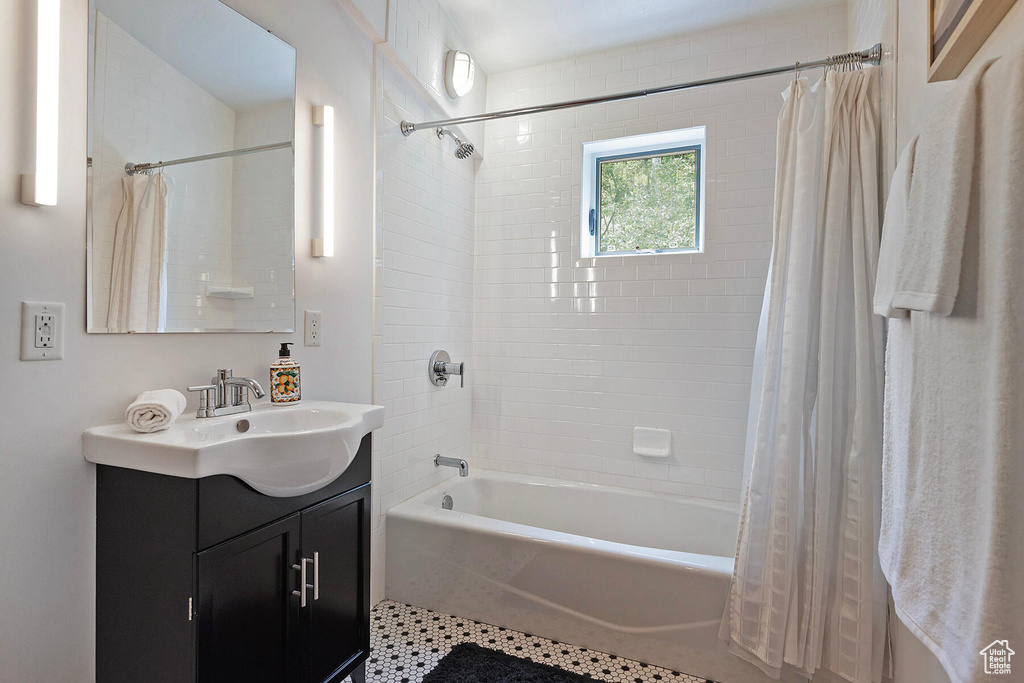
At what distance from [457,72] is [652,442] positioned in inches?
82.6

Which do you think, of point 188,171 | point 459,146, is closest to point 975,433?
point 188,171

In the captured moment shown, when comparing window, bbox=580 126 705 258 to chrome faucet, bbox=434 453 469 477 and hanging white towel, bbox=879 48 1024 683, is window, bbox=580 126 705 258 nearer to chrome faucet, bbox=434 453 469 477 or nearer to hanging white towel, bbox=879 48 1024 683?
chrome faucet, bbox=434 453 469 477

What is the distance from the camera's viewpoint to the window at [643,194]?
8.63ft

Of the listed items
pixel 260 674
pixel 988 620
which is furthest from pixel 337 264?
pixel 988 620

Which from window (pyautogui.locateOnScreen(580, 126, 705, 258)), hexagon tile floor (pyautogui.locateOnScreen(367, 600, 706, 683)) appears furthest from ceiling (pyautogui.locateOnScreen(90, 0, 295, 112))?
hexagon tile floor (pyautogui.locateOnScreen(367, 600, 706, 683))

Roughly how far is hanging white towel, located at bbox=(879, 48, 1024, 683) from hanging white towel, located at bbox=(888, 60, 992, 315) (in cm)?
1

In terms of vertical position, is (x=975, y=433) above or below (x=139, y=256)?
below

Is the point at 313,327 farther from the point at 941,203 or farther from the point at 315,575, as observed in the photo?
the point at 941,203

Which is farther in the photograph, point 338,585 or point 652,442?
point 652,442

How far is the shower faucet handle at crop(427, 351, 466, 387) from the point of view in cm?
250

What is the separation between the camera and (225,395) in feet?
4.58

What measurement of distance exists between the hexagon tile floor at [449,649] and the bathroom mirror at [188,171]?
123 cm

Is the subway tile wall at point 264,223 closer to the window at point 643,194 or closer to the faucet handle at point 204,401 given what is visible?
the faucet handle at point 204,401

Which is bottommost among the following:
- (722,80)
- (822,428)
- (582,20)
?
(822,428)
